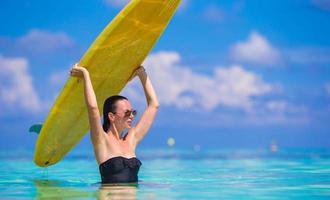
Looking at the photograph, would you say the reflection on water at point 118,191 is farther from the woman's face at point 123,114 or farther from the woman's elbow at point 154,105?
the woman's elbow at point 154,105

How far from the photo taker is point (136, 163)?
5855 millimetres

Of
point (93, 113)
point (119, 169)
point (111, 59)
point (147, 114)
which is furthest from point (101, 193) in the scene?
point (111, 59)

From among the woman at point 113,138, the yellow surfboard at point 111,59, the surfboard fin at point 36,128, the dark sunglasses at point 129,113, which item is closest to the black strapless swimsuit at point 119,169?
the woman at point 113,138

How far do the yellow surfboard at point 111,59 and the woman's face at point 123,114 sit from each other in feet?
2.81

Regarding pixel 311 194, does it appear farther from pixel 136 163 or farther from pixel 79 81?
pixel 79 81

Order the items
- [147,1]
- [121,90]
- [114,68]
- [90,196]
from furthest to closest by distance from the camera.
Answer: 1. [121,90]
2. [114,68]
3. [147,1]
4. [90,196]

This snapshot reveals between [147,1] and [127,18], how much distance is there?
0.87 feet

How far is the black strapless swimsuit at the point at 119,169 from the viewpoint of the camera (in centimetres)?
573

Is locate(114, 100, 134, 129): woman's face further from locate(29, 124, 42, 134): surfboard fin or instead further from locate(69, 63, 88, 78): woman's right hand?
locate(29, 124, 42, 134): surfboard fin

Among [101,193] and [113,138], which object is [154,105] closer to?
[113,138]

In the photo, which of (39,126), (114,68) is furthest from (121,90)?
(39,126)

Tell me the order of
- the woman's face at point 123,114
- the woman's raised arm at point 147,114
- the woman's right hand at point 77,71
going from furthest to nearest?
the woman's raised arm at point 147,114 → the woman's right hand at point 77,71 → the woman's face at point 123,114

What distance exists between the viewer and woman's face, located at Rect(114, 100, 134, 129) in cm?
571

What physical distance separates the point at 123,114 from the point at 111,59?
3.45 ft
